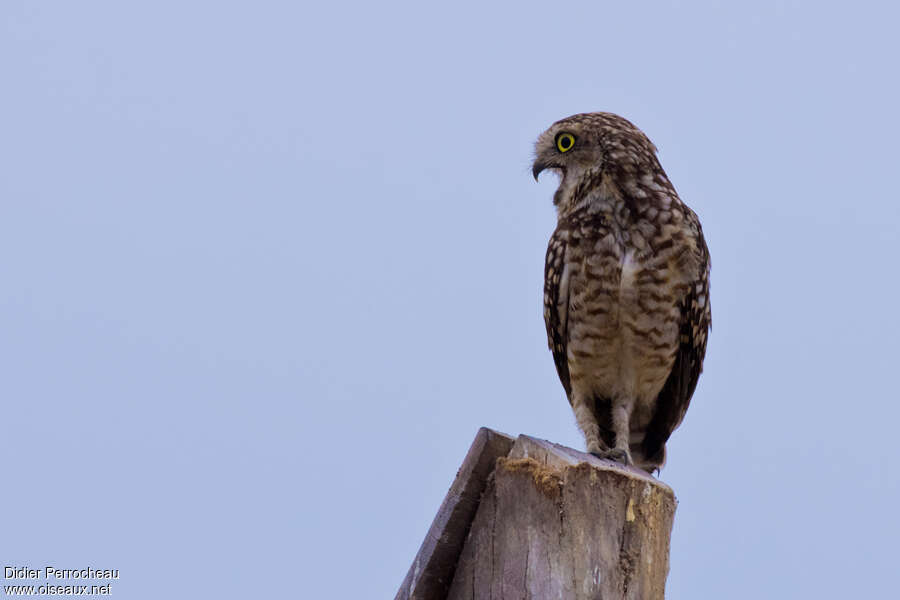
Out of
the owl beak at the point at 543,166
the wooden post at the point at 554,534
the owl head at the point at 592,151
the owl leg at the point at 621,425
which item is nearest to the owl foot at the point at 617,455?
the owl leg at the point at 621,425

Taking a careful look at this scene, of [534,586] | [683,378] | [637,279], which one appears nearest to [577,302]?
[637,279]

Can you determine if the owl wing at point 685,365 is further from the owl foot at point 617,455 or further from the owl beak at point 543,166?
the owl beak at point 543,166

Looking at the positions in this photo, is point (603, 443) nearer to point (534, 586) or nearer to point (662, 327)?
point (662, 327)

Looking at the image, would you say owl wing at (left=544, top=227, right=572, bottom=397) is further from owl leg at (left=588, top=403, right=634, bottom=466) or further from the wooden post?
the wooden post

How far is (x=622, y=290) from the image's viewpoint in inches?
215

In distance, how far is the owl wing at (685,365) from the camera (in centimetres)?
559

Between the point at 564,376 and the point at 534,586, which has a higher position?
the point at 564,376

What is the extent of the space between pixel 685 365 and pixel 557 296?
2.55ft

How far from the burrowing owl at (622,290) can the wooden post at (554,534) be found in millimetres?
1935

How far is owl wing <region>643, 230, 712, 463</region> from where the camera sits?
559 cm

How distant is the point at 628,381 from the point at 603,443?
1.34 feet

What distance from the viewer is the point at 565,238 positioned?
18.7ft

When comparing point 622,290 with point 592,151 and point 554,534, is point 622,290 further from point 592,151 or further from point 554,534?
point 554,534

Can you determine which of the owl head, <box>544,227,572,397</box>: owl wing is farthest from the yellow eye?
<box>544,227,572,397</box>: owl wing
